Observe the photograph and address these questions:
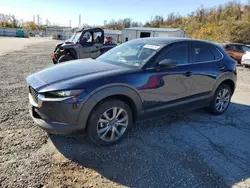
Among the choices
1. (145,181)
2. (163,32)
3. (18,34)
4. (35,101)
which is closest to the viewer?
(145,181)

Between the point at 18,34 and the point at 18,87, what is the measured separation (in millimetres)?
59491

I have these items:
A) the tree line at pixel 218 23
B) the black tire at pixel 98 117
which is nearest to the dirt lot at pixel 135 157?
the black tire at pixel 98 117

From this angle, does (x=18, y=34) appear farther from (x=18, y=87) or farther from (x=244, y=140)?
(x=244, y=140)

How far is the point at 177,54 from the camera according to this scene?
4.02 meters

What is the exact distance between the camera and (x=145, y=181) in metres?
2.66

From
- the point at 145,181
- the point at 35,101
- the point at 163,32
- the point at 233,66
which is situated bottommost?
the point at 145,181

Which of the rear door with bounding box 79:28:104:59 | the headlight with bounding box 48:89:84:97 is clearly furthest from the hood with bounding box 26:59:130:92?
the rear door with bounding box 79:28:104:59

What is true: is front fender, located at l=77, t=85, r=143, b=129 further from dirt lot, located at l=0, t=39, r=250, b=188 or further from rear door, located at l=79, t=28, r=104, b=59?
rear door, located at l=79, t=28, r=104, b=59

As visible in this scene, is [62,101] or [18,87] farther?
[18,87]

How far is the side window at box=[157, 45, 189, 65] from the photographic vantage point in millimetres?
3792

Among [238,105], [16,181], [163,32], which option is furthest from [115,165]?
[163,32]

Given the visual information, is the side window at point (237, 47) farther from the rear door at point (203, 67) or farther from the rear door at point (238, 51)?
the rear door at point (203, 67)

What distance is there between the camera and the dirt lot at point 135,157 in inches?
104

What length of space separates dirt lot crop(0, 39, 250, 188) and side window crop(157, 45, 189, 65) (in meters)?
1.26
